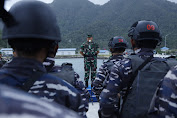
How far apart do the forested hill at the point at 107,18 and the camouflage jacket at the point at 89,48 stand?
59560 mm

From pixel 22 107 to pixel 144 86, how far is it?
163 centimetres

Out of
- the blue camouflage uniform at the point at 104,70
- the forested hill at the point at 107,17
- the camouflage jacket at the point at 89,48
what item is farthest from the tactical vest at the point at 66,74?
the forested hill at the point at 107,17

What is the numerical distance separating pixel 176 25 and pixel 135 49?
82.3 m

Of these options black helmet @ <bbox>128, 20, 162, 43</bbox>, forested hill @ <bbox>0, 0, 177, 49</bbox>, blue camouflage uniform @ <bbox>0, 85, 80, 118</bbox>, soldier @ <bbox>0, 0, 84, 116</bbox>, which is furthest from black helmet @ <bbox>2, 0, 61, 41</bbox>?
forested hill @ <bbox>0, 0, 177, 49</bbox>

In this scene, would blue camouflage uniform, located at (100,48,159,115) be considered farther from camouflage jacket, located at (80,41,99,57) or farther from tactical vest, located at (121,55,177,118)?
camouflage jacket, located at (80,41,99,57)

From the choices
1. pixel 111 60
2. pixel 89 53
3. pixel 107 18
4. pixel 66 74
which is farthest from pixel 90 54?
pixel 107 18

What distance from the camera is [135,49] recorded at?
7.45 feet

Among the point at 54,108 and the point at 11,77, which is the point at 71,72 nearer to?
the point at 11,77

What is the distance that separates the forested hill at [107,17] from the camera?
3086 inches

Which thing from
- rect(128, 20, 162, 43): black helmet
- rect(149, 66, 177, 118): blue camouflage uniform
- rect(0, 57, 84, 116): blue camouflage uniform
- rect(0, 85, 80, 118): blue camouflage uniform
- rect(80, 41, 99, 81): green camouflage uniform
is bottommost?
rect(80, 41, 99, 81): green camouflage uniform

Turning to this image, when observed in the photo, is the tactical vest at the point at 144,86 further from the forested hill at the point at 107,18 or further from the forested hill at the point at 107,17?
the forested hill at the point at 107,18

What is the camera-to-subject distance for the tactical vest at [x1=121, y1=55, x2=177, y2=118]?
1846 mm

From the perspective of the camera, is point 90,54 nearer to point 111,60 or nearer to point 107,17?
point 111,60

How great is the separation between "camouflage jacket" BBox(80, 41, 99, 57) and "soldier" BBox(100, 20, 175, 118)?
4.46 metres
